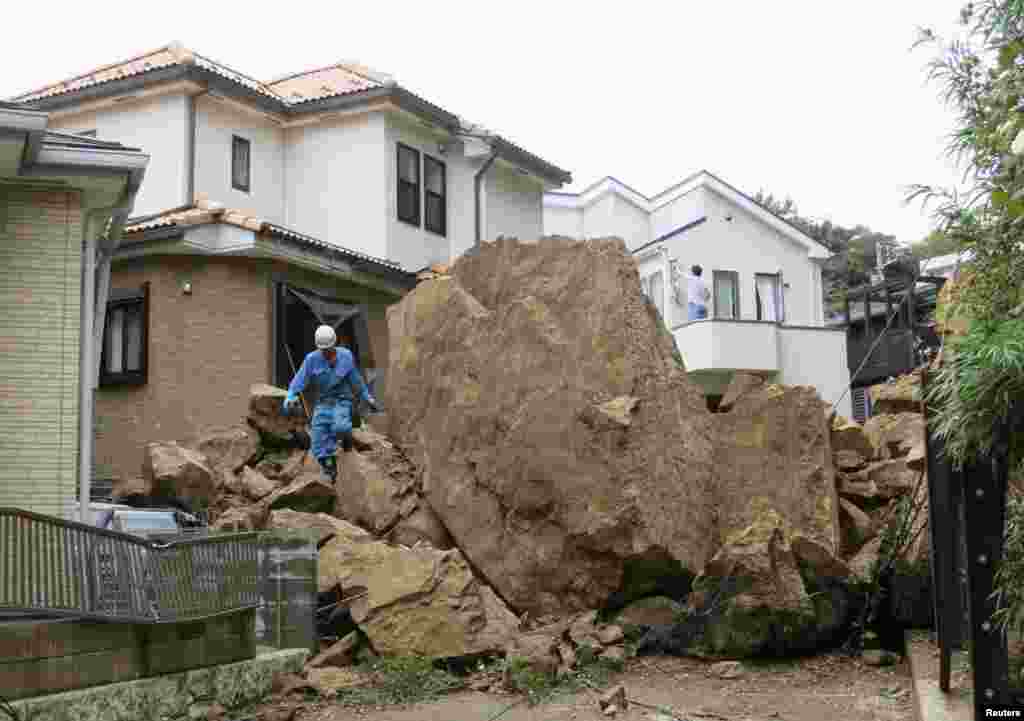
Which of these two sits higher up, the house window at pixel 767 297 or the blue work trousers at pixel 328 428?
the house window at pixel 767 297

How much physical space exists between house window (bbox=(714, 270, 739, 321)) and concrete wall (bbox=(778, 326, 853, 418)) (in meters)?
3.02

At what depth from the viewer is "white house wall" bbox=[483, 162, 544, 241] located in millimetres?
24641

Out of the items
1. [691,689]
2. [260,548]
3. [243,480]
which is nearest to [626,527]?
[691,689]

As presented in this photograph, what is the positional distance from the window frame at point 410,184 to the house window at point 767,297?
12217mm

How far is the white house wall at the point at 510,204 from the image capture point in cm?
2464

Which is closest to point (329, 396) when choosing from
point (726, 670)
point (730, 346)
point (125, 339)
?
point (726, 670)

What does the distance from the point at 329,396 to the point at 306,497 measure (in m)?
1.66

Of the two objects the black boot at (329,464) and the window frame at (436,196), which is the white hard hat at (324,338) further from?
the window frame at (436,196)

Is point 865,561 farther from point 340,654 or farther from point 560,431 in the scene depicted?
point 340,654

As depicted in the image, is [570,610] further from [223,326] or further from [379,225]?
[379,225]

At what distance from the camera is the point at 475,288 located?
12.4 meters

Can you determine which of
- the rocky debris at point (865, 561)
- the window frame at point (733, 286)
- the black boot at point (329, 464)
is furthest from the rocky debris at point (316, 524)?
the window frame at point (733, 286)

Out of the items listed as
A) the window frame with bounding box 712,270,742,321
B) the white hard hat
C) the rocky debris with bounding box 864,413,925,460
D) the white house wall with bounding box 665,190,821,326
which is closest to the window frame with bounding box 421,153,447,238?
the white house wall with bounding box 665,190,821,326

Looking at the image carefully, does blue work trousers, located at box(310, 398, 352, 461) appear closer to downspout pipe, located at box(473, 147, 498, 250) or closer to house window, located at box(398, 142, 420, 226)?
house window, located at box(398, 142, 420, 226)
